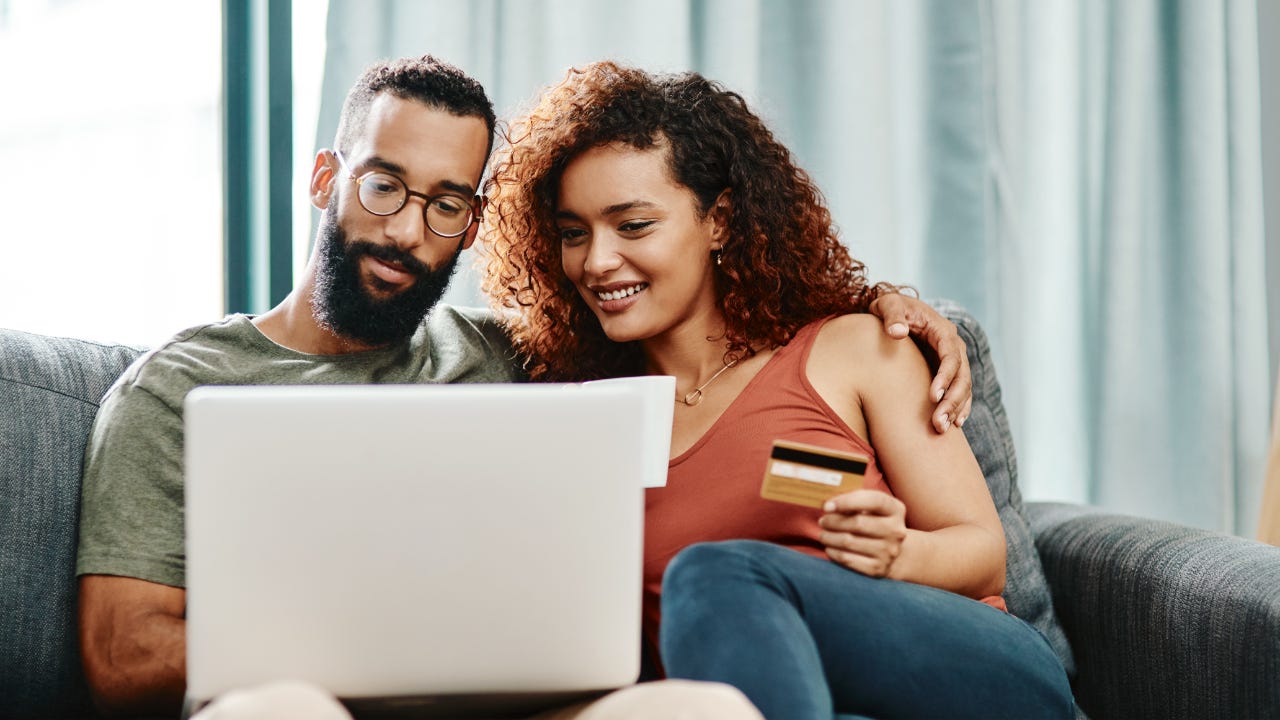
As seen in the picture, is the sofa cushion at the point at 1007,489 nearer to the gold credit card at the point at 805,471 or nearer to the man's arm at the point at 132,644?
the gold credit card at the point at 805,471

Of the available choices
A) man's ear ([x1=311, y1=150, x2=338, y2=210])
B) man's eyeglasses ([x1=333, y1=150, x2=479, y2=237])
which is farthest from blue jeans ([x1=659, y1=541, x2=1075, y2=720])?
man's ear ([x1=311, y1=150, x2=338, y2=210])

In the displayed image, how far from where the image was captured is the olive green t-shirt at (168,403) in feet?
4.17

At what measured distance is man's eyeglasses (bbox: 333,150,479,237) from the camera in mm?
1530

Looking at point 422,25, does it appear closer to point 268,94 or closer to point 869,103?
point 268,94

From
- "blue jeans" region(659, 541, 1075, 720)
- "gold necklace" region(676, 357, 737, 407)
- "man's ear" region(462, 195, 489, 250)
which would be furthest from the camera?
"man's ear" region(462, 195, 489, 250)

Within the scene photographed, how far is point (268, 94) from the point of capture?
2.04m

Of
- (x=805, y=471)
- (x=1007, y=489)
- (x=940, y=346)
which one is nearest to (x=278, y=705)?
(x=805, y=471)

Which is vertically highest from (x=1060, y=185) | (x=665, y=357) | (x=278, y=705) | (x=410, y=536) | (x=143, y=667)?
(x=1060, y=185)

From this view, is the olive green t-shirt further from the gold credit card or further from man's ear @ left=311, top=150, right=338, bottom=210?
the gold credit card

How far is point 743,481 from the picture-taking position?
1326mm

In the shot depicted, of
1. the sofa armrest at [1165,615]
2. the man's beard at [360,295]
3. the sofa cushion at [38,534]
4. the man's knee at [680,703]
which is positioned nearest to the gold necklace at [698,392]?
the man's beard at [360,295]

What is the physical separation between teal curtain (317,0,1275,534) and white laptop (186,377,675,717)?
4.76 feet

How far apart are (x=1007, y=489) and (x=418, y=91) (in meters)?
1.04

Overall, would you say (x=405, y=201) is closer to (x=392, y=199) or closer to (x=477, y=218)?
(x=392, y=199)
